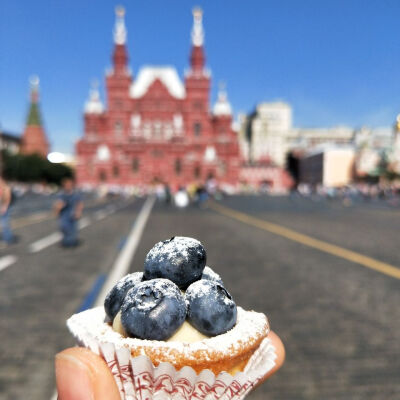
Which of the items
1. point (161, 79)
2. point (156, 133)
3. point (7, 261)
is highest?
point (161, 79)

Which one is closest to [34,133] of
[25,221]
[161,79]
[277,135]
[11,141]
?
[11,141]

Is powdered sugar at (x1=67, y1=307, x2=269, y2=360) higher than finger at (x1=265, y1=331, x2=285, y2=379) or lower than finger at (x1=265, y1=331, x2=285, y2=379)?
higher

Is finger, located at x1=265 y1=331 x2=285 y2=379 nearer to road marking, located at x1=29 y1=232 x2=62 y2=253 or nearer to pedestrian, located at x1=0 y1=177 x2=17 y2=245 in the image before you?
road marking, located at x1=29 y1=232 x2=62 y2=253

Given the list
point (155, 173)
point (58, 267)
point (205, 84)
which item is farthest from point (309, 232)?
point (205, 84)

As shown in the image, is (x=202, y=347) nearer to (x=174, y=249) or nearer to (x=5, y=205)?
(x=174, y=249)

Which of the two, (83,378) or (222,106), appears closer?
(83,378)

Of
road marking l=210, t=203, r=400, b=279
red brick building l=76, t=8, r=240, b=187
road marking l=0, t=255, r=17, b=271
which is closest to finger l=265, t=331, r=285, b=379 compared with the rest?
road marking l=210, t=203, r=400, b=279
